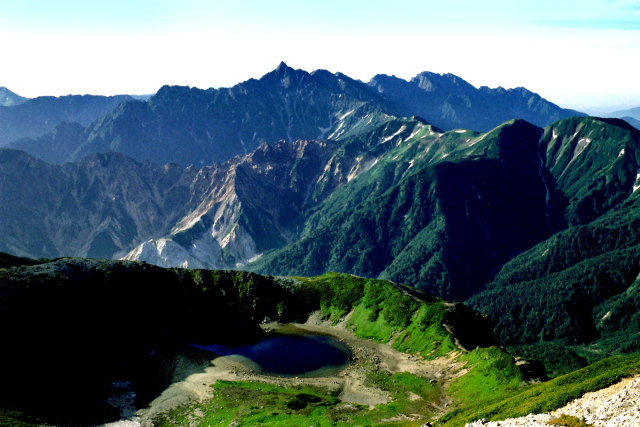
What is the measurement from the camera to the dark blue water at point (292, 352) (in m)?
154

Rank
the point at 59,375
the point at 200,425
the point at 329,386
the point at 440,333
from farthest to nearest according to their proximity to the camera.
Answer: the point at 440,333 < the point at 329,386 < the point at 59,375 < the point at 200,425

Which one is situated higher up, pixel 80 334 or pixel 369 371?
pixel 80 334

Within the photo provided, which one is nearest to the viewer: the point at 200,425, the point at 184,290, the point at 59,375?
the point at 200,425

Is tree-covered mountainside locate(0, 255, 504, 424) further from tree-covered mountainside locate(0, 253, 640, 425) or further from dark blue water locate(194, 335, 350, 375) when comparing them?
dark blue water locate(194, 335, 350, 375)

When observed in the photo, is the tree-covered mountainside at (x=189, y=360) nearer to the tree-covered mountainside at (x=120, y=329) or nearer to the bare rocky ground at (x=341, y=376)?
the tree-covered mountainside at (x=120, y=329)

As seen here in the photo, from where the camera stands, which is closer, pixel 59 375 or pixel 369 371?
pixel 59 375

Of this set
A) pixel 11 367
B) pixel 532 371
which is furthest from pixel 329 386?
pixel 11 367

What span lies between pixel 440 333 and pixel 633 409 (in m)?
98.2

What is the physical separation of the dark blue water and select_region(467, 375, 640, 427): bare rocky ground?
86.6m

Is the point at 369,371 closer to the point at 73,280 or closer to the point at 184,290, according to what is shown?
the point at 184,290

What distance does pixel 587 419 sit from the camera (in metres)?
64.8

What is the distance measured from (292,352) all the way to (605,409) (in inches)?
4417

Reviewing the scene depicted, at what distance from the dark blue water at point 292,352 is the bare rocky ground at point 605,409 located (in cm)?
8664

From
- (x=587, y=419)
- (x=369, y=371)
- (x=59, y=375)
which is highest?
(x=587, y=419)
